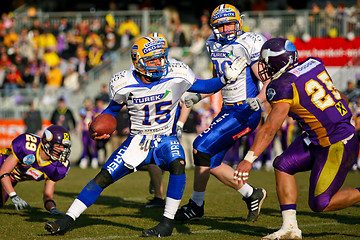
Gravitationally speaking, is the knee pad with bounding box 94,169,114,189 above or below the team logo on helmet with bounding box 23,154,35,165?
above

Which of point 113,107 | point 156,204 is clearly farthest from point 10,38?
point 113,107

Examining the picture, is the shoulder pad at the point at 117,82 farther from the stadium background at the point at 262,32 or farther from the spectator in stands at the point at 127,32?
the spectator in stands at the point at 127,32

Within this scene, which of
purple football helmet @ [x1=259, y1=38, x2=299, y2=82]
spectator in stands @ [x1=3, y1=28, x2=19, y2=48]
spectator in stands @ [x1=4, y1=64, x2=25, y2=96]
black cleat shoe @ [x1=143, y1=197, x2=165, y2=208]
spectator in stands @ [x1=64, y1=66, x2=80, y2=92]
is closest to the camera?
purple football helmet @ [x1=259, y1=38, x2=299, y2=82]

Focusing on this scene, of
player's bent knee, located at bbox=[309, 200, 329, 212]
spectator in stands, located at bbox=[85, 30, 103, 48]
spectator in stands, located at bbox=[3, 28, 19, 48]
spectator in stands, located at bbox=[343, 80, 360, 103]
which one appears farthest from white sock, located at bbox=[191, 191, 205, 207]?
spectator in stands, located at bbox=[3, 28, 19, 48]

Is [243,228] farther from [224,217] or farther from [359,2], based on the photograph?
[359,2]

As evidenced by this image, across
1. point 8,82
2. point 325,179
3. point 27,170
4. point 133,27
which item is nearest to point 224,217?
point 325,179

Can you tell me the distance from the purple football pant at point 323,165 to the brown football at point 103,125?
1.61 meters

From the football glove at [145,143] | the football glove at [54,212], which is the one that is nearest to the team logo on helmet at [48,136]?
the football glove at [54,212]

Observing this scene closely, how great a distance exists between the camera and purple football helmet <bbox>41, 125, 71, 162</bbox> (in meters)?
6.43

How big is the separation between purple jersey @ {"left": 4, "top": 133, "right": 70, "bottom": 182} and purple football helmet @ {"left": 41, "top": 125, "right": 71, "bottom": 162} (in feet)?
0.54

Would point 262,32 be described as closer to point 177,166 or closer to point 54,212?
point 54,212

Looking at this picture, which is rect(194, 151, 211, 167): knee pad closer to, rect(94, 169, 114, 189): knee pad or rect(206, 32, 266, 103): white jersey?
rect(206, 32, 266, 103): white jersey

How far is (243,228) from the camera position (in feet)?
18.8

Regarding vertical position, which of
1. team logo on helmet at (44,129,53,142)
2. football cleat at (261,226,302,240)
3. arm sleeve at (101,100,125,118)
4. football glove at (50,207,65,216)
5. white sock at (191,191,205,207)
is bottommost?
football glove at (50,207,65,216)
